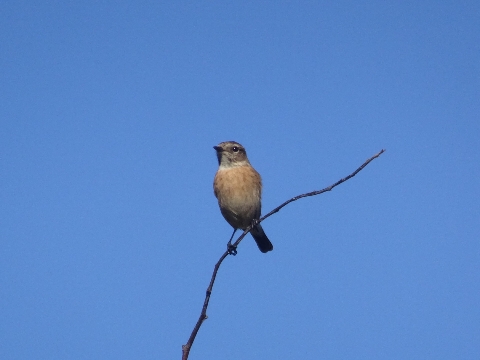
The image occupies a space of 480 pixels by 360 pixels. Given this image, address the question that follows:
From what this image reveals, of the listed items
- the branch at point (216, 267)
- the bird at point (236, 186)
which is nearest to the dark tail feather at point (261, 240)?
the bird at point (236, 186)

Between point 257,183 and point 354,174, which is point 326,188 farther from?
point 257,183

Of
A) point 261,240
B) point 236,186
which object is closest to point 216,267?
point 236,186

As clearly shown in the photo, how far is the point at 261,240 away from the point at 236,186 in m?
1.68

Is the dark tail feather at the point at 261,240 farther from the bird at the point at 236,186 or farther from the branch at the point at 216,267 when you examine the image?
the branch at the point at 216,267

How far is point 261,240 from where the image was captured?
8.74m

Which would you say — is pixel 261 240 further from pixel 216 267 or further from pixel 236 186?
pixel 216 267

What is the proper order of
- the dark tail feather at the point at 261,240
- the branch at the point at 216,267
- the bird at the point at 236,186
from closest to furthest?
the branch at the point at 216,267 < the bird at the point at 236,186 < the dark tail feather at the point at 261,240

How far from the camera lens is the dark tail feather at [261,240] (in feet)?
28.5

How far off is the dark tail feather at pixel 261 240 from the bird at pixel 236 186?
1039mm

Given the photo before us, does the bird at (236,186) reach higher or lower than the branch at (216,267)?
higher

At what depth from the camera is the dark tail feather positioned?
870 cm

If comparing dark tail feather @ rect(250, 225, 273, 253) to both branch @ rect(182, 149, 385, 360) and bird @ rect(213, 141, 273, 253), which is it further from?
branch @ rect(182, 149, 385, 360)

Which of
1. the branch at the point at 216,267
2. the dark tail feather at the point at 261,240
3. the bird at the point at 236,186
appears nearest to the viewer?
the branch at the point at 216,267

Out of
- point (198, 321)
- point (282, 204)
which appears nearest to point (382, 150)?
point (282, 204)
